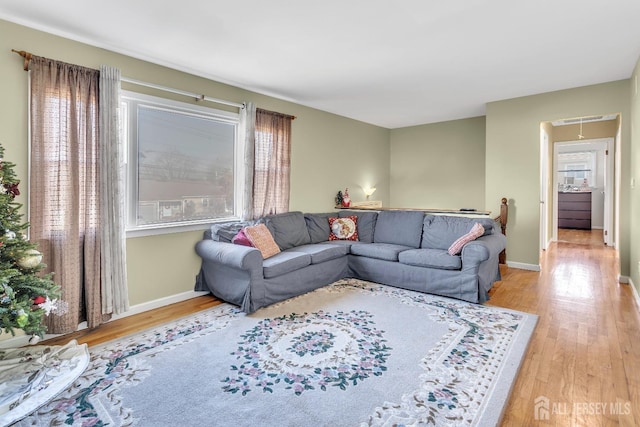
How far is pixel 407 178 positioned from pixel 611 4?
4714 mm

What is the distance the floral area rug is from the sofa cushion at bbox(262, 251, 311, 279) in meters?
0.37

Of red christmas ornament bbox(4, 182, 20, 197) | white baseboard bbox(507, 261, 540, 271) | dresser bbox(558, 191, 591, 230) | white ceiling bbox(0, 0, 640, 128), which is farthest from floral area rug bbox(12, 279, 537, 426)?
dresser bbox(558, 191, 591, 230)

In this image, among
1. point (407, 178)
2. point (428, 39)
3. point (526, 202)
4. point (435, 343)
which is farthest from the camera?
point (407, 178)

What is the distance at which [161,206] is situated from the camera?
3.51m

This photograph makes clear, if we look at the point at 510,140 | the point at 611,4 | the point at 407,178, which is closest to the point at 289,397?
the point at 611,4

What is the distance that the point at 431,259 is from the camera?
374 centimetres

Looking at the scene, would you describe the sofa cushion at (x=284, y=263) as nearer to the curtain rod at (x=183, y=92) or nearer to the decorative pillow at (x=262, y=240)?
the decorative pillow at (x=262, y=240)

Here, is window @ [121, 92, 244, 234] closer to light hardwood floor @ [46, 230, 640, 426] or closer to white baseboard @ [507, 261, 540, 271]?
light hardwood floor @ [46, 230, 640, 426]

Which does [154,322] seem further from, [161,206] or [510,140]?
[510,140]

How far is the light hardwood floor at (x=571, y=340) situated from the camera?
183 cm

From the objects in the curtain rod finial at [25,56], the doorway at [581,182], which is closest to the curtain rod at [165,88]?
the curtain rod finial at [25,56]

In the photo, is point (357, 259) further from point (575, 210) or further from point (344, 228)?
point (575, 210)

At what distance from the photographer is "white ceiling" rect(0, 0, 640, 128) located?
2.43m

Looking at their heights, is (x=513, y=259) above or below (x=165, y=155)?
below
